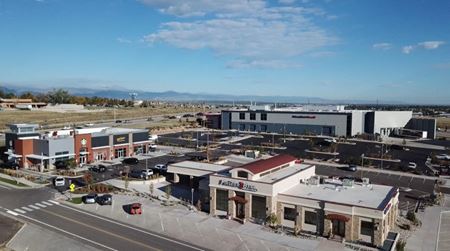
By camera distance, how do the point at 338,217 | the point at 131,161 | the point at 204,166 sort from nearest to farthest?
1. the point at 338,217
2. the point at 204,166
3. the point at 131,161

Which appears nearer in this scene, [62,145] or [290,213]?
[290,213]

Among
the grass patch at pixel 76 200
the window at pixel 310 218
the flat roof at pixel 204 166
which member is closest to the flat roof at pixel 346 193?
the window at pixel 310 218

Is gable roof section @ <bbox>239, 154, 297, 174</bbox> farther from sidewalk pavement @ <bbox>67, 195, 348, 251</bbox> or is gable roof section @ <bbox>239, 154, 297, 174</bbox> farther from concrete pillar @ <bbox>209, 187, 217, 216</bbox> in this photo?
sidewalk pavement @ <bbox>67, 195, 348, 251</bbox>

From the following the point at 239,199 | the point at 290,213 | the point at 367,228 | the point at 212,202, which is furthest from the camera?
the point at 212,202

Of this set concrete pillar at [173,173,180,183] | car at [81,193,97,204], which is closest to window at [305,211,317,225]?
concrete pillar at [173,173,180,183]

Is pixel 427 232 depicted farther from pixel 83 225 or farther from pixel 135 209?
pixel 83 225

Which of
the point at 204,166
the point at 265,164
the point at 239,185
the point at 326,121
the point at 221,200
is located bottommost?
the point at 221,200

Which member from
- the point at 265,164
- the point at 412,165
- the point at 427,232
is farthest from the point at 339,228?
the point at 412,165
